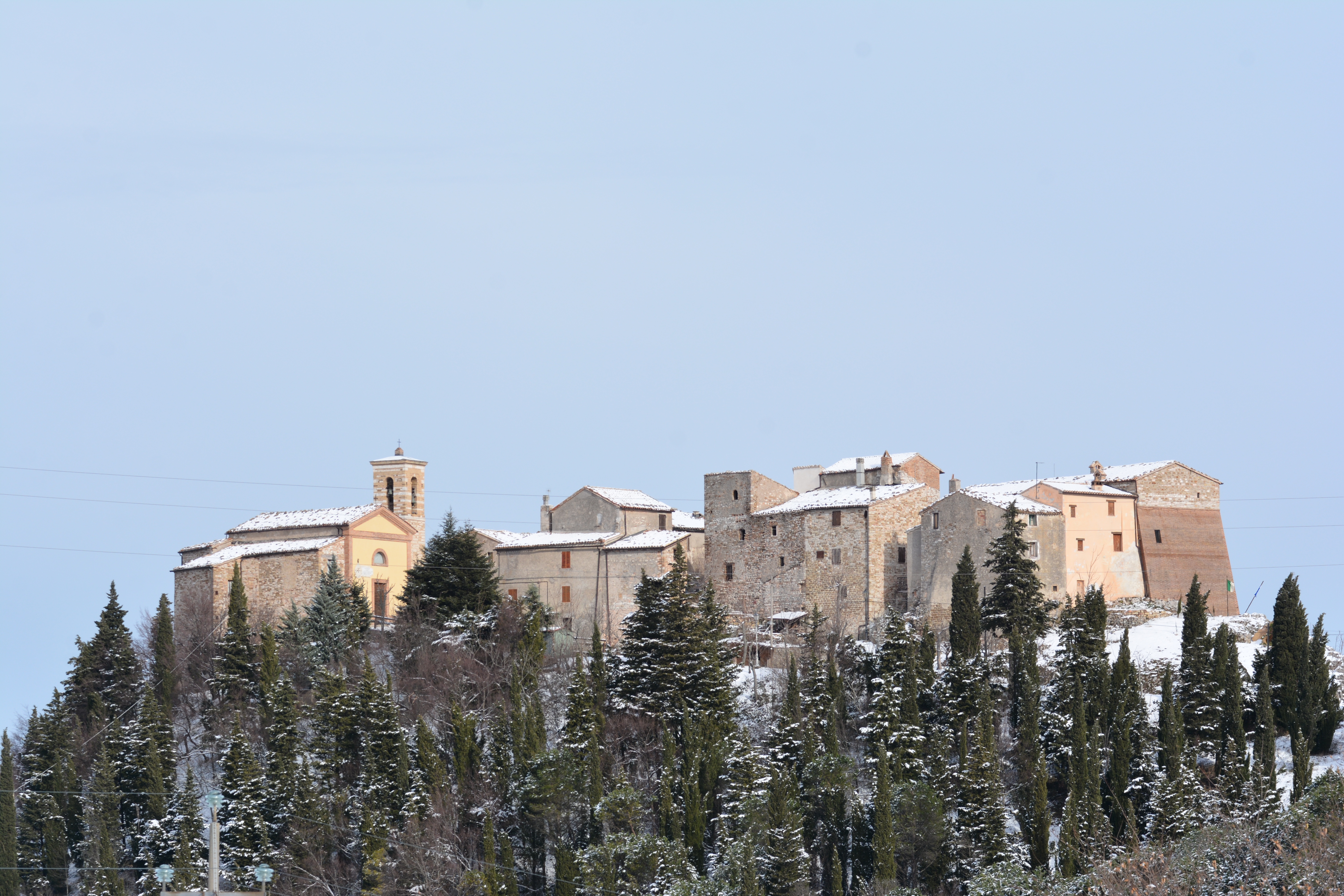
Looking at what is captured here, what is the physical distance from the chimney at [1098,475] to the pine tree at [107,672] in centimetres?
3360

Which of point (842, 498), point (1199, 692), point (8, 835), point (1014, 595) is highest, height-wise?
point (842, 498)

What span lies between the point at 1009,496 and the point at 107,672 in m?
30.8

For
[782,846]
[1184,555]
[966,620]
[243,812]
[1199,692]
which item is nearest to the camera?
[782,846]

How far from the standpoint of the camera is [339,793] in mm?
51562

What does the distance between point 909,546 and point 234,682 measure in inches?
900

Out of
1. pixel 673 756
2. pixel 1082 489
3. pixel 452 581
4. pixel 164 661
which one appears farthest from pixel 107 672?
pixel 1082 489

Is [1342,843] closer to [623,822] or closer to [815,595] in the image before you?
[623,822]

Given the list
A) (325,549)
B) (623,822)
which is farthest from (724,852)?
(325,549)

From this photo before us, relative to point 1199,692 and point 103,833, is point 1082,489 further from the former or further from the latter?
point 103,833

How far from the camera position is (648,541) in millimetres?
67625

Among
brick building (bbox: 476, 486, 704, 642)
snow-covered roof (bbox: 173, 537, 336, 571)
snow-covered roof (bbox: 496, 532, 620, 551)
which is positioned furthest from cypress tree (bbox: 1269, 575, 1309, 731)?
snow-covered roof (bbox: 173, 537, 336, 571)

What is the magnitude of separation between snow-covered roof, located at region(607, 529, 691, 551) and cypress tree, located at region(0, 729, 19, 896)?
22.5 metres

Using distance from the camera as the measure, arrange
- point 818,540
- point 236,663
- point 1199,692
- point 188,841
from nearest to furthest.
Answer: point 1199,692
point 188,841
point 236,663
point 818,540

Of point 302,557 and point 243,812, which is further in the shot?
point 302,557
